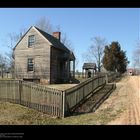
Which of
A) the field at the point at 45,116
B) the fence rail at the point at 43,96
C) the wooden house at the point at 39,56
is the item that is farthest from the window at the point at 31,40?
the field at the point at 45,116

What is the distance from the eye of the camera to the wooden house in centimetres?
2302

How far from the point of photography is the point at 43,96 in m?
9.58

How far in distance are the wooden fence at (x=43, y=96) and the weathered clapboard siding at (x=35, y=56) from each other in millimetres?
10969

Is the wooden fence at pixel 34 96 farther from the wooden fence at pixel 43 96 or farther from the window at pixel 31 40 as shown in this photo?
the window at pixel 31 40

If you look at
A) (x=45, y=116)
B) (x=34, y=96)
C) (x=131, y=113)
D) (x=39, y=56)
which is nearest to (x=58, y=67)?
(x=39, y=56)

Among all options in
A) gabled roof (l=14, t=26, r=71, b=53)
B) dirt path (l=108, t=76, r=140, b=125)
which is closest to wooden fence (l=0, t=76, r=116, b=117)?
dirt path (l=108, t=76, r=140, b=125)

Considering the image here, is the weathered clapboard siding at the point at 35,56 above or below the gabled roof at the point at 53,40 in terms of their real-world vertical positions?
below

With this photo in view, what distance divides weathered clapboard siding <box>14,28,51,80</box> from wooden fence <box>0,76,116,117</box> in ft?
36.0

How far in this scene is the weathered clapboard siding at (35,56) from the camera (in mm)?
23094

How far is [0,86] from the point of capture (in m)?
11.9
